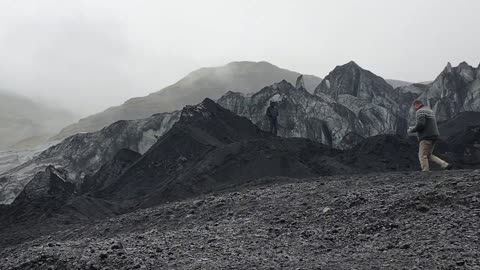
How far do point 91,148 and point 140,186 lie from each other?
779 inches

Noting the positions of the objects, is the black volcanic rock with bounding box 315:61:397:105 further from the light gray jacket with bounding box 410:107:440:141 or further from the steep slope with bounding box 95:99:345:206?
the light gray jacket with bounding box 410:107:440:141

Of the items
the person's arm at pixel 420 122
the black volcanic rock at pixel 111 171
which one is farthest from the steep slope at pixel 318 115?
the person's arm at pixel 420 122

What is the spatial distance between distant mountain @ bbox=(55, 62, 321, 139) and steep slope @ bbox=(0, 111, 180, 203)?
225 feet

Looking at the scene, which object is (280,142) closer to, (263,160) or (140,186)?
(263,160)

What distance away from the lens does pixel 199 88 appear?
13638 cm

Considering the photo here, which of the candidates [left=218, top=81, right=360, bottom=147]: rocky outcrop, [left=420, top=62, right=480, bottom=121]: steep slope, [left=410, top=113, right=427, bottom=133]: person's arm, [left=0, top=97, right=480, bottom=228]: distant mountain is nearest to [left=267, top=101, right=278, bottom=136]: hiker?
[left=218, top=81, right=360, bottom=147]: rocky outcrop

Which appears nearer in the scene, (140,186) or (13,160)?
(140,186)

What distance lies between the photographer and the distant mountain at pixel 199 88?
4981 inches

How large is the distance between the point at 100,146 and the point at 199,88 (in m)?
89.0

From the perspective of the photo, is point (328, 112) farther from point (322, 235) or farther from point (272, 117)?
point (322, 235)

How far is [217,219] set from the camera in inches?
414

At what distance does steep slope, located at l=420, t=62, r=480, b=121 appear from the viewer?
2080 inches

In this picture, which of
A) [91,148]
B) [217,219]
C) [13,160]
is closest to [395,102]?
[91,148]

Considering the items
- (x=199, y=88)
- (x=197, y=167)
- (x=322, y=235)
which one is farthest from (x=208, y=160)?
(x=199, y=88)
